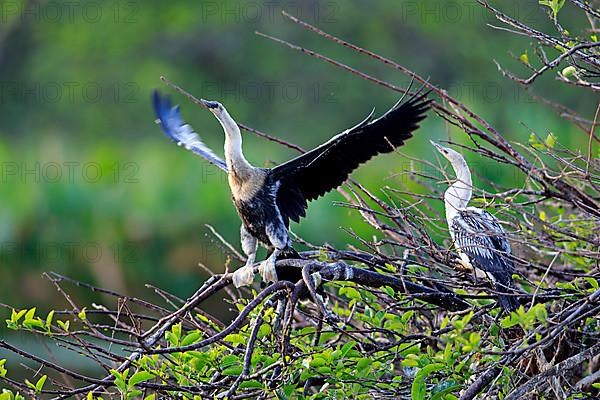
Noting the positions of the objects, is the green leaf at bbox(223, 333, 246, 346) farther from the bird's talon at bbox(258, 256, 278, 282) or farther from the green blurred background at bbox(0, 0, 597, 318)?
the green blurred background at bbox(0, 0, 597, 318)

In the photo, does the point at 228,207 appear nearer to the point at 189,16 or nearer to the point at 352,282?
the point at 352,282

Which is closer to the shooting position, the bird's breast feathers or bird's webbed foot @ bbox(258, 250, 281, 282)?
bird's webbed foot @ bbox(258, 250, 281, 282)

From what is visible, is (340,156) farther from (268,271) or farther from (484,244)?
(484,244)

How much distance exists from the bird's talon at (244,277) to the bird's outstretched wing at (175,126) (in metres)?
0.77

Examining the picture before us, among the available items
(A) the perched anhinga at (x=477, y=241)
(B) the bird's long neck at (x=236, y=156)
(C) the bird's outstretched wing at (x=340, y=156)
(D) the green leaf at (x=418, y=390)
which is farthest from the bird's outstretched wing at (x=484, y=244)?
(B) the bird's long neck at (x=236, y=156)

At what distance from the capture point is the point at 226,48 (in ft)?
49.8

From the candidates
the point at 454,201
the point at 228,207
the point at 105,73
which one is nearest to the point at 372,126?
the point at 454,201

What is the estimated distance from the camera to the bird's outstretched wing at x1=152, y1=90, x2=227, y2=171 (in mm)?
3613

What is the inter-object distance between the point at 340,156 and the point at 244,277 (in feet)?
1.55

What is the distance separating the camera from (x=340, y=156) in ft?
9.98

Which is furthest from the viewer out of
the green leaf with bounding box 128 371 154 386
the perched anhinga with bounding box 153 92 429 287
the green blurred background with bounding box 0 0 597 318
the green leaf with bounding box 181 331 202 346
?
the green blurred background with bounding box 0 0 597 318

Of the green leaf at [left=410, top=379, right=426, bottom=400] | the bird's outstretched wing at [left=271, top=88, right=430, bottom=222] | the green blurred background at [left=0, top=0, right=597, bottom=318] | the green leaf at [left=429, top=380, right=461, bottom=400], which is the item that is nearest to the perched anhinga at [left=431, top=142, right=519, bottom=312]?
the bird's outstretched wing at [left=271, top=88, right=430, bottom=222]

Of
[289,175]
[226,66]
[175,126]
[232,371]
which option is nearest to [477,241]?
[289,175]

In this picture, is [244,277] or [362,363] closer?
[362,363]
